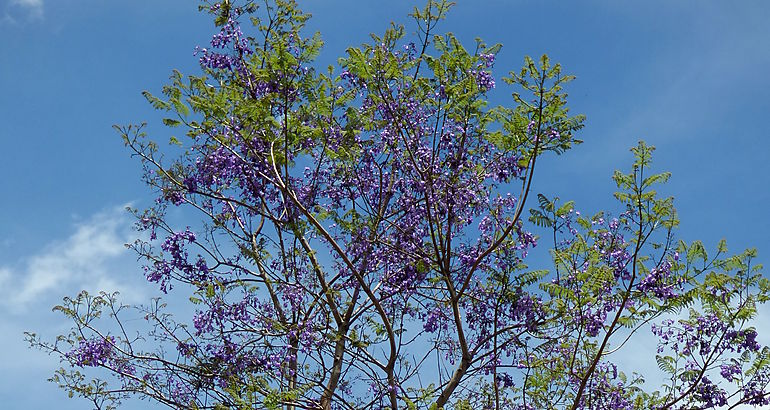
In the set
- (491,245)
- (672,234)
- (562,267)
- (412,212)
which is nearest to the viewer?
(672,234)

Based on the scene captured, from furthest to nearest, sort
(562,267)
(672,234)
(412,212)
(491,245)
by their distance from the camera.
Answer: (412,212)
(491,245)
(562,267)
(672,234)

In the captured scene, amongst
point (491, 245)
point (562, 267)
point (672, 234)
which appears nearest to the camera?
point (672, 234)

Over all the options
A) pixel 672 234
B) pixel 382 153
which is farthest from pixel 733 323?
pixel 382 153

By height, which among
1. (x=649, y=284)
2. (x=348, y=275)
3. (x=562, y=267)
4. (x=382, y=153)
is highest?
(x=382, y=153)

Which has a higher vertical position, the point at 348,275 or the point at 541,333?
the point at 348,275

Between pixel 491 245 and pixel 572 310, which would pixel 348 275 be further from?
pixel 572 310

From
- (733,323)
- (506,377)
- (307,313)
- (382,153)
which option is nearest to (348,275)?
(307,313)

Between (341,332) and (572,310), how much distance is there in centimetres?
310

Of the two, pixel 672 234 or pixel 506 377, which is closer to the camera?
pixel 672 234

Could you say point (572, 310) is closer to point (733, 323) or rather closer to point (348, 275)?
point (733, 323)

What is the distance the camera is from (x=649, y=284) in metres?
7.25

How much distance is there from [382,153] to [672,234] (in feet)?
11.6

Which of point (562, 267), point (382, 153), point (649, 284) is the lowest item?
point (649, 284)

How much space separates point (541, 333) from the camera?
849 cm
